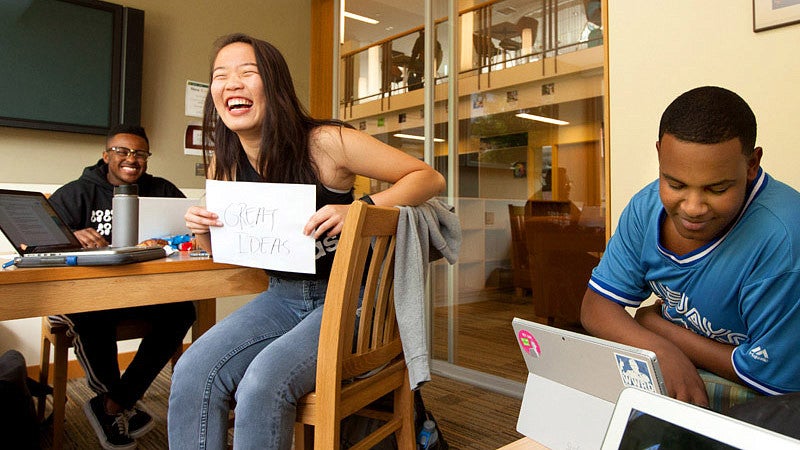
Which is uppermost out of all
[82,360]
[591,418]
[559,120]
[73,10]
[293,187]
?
[73,10]

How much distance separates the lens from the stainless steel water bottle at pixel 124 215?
146 cm

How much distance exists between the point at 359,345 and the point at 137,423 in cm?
116

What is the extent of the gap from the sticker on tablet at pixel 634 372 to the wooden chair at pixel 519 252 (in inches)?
72.6

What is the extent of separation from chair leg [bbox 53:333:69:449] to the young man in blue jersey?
179 cm

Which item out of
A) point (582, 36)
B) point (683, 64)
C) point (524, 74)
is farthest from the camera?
point (524, 74)

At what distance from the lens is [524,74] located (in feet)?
7.92

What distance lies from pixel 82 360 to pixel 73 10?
6.24ft

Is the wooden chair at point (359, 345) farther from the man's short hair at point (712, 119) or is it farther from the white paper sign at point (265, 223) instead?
the man's short hair at point (712, 119)

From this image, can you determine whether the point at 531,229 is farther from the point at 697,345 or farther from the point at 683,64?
the point at 697,345

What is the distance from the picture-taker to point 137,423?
1837 mm

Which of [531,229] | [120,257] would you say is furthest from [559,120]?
[120,257]

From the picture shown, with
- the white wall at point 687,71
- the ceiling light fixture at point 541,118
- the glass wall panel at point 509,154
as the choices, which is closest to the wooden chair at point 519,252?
the glass wall panel at point 509,154

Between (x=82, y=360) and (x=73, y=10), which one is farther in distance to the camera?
(x=73, y=10)

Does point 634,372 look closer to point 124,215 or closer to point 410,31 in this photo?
point 124,215
